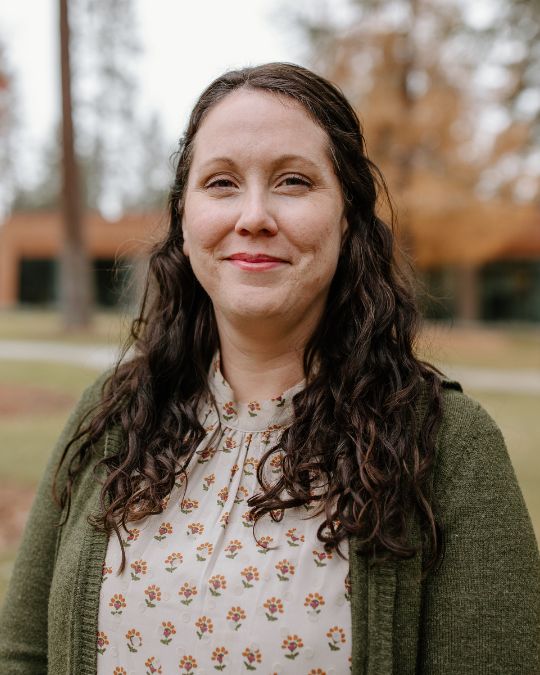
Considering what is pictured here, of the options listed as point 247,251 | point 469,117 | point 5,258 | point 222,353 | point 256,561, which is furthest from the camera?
point 5,258

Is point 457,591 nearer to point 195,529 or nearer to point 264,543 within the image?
point 264,543

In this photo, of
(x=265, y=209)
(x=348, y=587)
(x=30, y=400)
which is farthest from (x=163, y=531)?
(x=30, y=400)

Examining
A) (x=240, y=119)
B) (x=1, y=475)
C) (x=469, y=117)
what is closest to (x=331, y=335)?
(x=240, y=119)

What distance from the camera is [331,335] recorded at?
1833 millimetres

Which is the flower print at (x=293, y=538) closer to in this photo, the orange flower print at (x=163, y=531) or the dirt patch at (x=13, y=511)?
the orange flower print at (x=163, y=531)

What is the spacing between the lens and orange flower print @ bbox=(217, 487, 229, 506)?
65.6 inches

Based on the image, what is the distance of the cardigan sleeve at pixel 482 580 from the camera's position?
4.89 ft

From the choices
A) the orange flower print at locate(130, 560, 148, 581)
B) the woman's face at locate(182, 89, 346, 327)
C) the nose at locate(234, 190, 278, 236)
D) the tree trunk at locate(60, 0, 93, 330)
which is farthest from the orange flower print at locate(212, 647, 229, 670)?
the tree trunk at locate(60, 0, 93, 330)

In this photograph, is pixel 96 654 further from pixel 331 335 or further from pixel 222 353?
pixel 331 335

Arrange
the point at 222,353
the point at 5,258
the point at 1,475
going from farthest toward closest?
the point at 5,258 → the point at 1,475 → the point at 222,353

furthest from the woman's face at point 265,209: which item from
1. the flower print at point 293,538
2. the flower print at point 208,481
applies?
the flower print at point 293,538

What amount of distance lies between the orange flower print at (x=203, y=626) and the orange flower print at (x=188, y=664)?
47 millimetres

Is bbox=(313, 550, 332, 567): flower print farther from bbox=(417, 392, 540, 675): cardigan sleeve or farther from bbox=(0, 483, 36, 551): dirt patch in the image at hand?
bbox=(0, 483, 36, 551): dirt patch

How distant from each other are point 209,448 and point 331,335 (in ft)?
1.27
